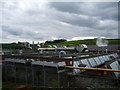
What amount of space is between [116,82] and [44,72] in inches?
333

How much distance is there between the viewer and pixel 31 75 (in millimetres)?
16672

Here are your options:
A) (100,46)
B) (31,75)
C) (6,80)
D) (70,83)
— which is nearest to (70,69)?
(70,83)

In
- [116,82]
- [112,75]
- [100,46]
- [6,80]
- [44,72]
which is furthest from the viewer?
[100,46]

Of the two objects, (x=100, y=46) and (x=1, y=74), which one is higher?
(x=100, y=46)

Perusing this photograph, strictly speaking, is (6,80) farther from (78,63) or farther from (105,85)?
(105,85)

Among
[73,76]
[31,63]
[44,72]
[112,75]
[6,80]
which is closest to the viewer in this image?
A: [73,76]

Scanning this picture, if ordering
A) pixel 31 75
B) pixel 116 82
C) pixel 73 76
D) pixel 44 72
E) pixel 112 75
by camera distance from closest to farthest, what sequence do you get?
pixel 116 82 < pixel 73 76 < pixel 112 75 < pixel 44 72 < pixel 31 75

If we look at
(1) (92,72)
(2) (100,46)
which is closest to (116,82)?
(1) (92,72)

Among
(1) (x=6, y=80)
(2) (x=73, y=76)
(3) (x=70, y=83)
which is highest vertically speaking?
(2) (x=73, y=76)

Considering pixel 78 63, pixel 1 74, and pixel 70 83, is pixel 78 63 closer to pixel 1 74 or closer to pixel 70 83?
pixel 70 83

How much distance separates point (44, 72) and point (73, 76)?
410 centimetres

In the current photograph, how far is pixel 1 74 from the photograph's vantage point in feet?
65.5

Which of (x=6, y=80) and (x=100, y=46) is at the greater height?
(x=100, y=46)

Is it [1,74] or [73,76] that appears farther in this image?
[1,74]
